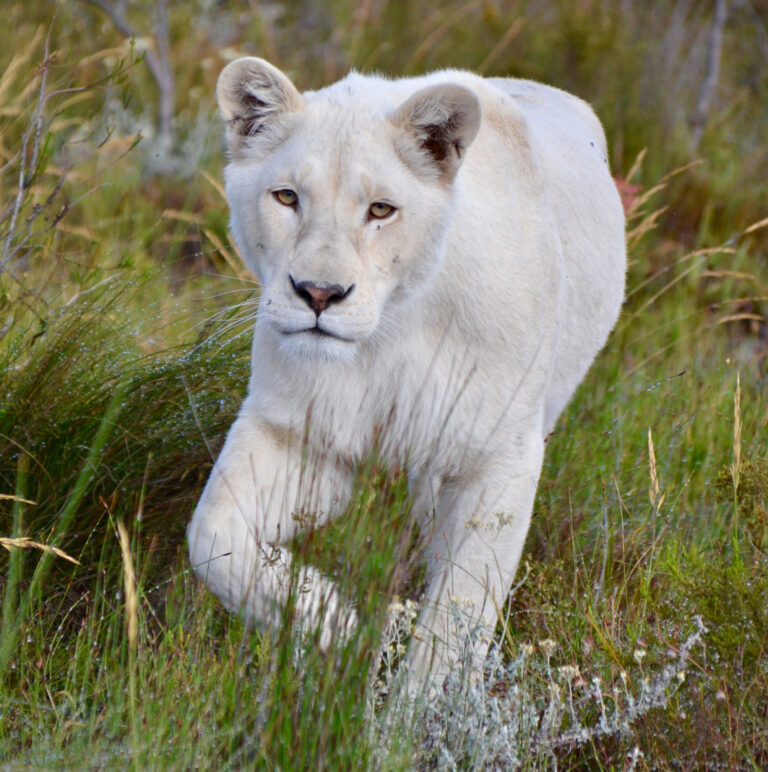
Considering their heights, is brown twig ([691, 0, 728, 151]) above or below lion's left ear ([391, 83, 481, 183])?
below

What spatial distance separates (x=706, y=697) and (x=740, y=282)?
4538 mm

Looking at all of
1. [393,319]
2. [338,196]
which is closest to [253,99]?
[338,196]

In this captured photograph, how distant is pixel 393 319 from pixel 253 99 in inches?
30.0

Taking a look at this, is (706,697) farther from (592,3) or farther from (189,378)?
(592,3)

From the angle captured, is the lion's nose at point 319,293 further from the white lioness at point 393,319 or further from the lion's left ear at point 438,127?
the lion's left ear at point 438,127

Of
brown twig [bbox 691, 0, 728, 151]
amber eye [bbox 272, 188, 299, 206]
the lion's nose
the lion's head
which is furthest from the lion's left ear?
brown twig [bbox 691, 0, 728, 151]

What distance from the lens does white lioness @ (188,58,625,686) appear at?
122 inches

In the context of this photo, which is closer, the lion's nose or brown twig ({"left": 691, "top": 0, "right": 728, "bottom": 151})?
the lion's nose

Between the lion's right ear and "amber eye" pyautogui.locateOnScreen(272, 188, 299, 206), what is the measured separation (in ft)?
0.86

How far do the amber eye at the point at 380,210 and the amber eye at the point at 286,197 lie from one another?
0.20 meters

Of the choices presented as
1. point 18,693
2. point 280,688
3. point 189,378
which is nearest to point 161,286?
point 189,378

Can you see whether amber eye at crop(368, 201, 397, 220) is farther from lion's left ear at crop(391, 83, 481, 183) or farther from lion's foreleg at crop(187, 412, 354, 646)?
lion's foreleg at crop(187, 412, 354, 646)

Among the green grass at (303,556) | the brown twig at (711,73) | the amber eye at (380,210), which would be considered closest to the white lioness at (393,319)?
the amber eye at (380,210)

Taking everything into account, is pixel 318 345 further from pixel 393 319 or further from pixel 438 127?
pixel 438 127
